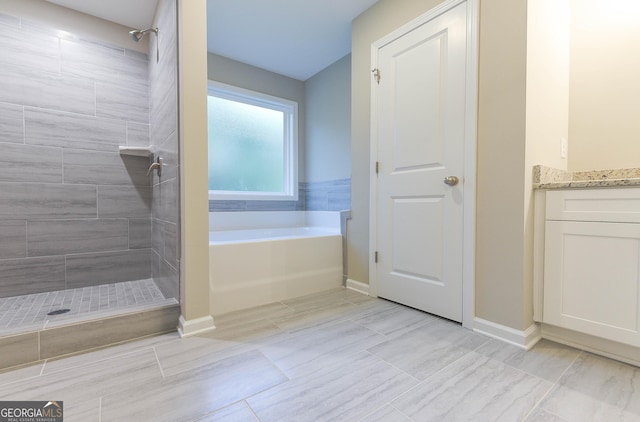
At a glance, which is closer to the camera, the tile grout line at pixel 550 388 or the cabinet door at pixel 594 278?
the tile grout line at pixel 550 388

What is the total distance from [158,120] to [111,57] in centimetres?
79

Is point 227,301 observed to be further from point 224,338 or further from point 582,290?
point 582,290

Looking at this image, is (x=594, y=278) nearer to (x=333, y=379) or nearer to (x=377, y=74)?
(x=333, y=379)

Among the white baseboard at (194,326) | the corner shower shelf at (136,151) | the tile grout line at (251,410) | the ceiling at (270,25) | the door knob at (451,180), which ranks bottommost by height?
the tile grout line at (251,410)

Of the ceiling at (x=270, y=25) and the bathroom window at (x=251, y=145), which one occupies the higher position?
the ceiling at (x=270, y=25)

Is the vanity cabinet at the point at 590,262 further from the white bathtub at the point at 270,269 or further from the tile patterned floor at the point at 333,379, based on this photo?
the white bathtub at the point at 270,269

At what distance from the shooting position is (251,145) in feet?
10.8

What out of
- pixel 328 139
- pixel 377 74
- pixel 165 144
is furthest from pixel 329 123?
pixel 165 144

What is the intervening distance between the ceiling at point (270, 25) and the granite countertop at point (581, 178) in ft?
5.79

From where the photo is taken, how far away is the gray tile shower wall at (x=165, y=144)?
1.68 m

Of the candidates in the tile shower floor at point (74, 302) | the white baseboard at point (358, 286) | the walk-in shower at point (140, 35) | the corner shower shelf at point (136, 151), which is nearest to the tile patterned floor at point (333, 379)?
the tile shower floor at point (74, 302)

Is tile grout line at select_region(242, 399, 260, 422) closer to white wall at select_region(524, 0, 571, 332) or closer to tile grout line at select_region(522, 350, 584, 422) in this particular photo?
tile grout line at select_region(522, 350, 584, 422)

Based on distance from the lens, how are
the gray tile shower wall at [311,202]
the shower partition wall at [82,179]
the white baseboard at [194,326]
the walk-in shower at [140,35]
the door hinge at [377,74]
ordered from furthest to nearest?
the gray tile shower wall at [311,202] < the door hinge at [377,74] < the walk-in shower at [140,35] < the shower partition wall at [82,179] < the white baseboard at [194,326]

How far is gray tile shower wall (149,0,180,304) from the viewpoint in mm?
1680
